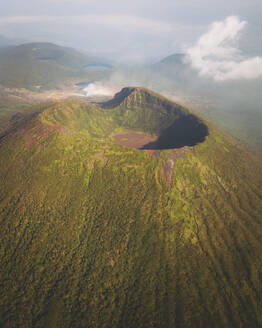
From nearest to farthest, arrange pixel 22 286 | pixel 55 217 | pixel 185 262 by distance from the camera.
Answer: pixel 22 286 < pixel 185 262 < pixel 55 217

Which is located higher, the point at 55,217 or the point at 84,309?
the point at 55,217

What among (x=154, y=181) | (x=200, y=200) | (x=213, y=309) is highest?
(x=154, y=181)

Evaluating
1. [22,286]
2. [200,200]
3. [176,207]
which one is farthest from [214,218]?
[22,286]

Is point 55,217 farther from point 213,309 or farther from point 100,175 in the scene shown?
point 213,309

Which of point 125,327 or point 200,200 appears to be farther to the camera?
point 200,200

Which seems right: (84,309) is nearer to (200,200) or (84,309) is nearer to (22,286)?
(22,286)

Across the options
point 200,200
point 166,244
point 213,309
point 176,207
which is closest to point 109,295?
point 166,244

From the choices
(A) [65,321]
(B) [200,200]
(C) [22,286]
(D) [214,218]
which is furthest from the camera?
(B) [200,200]
